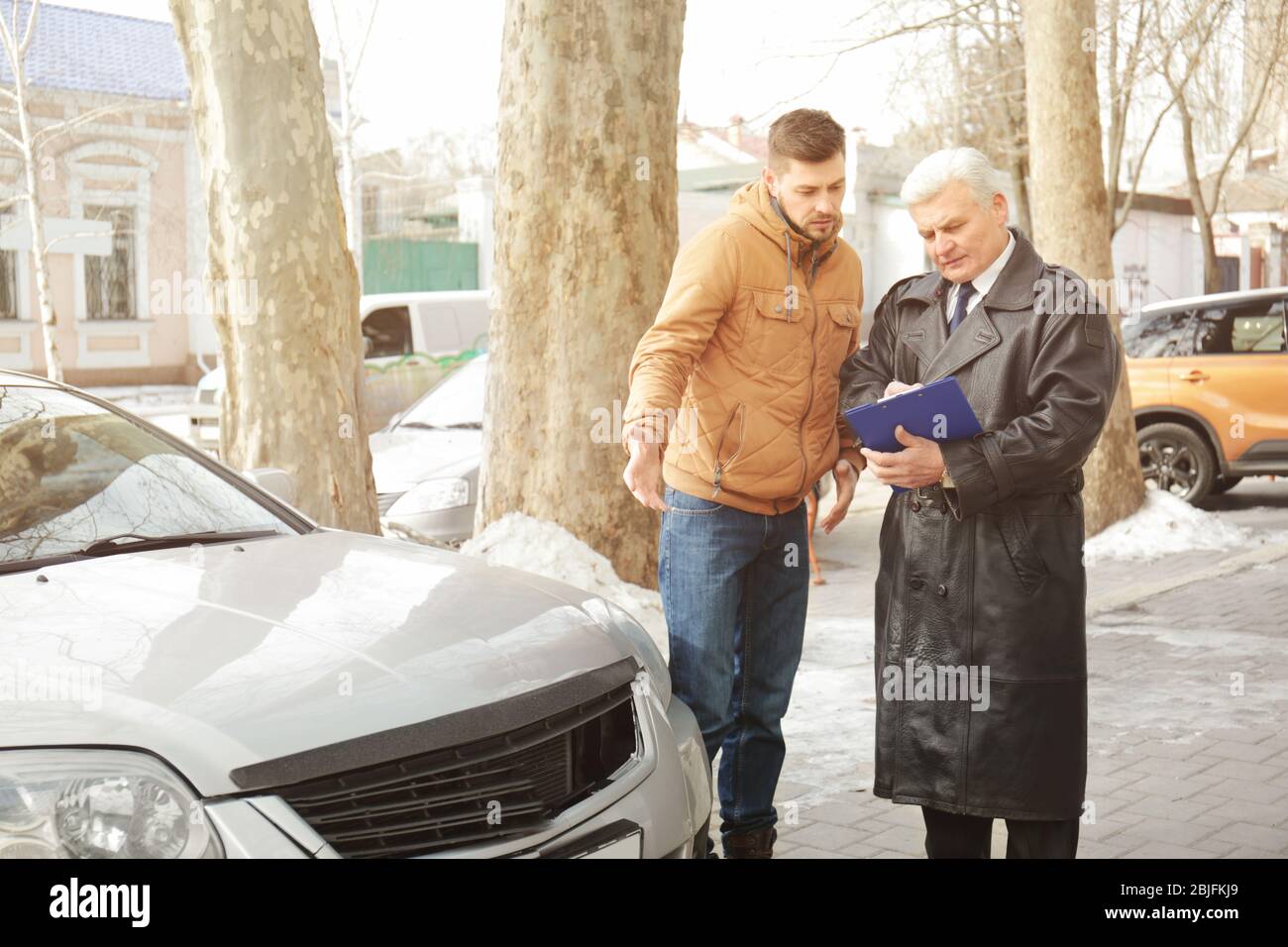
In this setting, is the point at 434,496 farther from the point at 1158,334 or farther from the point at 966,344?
the point at 1158,334

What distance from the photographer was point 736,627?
396 centimetres

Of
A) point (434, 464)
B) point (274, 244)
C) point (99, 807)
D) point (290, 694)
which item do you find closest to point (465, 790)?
point (290, 694)

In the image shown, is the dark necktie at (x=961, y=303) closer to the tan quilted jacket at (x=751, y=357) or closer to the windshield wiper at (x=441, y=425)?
the tan quilted jacket at (x=751, y=357)

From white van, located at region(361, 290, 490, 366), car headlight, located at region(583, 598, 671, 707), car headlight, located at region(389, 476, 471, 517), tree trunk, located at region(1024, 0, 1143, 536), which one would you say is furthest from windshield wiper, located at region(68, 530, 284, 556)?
white van, located at region(361, 290, 490, 366)

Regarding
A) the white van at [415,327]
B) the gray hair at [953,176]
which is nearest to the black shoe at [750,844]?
the gray hair at [953,176]

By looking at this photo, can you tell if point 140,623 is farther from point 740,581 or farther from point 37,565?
point 740,581

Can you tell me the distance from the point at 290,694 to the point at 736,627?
1.61 m

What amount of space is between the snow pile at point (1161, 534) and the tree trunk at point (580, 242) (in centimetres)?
456

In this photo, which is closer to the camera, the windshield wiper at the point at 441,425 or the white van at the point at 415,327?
the windshield wiper at the point at 441,425

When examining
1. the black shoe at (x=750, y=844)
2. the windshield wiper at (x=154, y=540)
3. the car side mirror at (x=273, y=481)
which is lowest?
the black shoe at (x=750, y=844)

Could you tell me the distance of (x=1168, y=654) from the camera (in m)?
6.96

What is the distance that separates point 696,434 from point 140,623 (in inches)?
60.2

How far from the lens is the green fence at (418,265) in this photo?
28.1 metres
